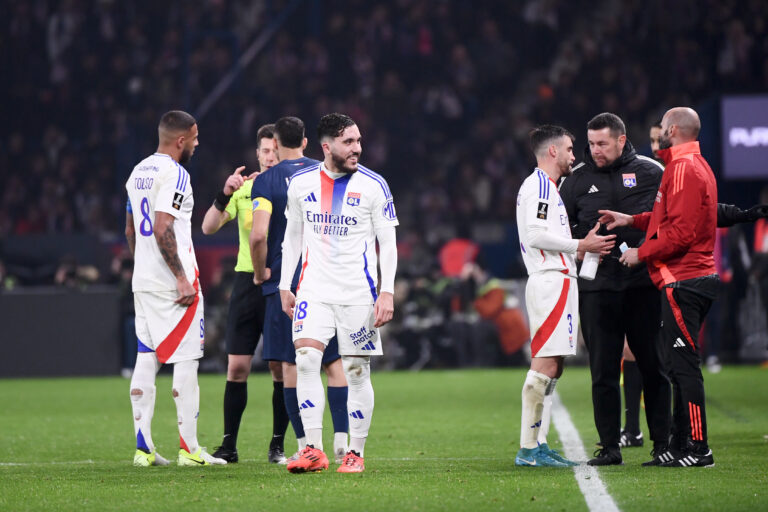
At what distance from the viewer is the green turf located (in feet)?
19.4

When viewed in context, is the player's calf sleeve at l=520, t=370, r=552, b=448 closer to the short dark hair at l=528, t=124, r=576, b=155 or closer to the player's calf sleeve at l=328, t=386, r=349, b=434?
the player's calf sleeve at l=328, t=386, r=349, b=434

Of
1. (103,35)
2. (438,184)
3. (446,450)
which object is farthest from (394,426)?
(103,35)

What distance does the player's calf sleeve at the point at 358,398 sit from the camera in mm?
7047

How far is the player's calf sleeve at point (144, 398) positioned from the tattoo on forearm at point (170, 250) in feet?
2.02

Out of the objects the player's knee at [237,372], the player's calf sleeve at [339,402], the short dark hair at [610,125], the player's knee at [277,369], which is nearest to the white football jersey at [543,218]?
the short dark hair at [610,125]

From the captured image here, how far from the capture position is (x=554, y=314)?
23.9 ft

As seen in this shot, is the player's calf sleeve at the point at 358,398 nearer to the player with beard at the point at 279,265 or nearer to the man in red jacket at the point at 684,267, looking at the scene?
the player with beard at the point at 279,265

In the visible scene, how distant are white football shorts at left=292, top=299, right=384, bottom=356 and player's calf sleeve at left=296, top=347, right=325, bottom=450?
0.11m

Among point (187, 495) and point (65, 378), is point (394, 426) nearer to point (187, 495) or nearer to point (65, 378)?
point (187, 495)

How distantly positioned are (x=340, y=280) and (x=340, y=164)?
71 cm

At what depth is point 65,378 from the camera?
61.0 ft

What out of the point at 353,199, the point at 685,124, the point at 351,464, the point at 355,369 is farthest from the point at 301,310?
the point at 685,124

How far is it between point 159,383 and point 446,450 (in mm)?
9481

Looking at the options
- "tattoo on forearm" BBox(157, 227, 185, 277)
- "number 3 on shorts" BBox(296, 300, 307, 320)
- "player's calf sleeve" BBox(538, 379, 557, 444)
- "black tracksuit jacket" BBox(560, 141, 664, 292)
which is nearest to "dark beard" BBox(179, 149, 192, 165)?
"tattoo on forearm" BBox(157, 227, 185, 277)
